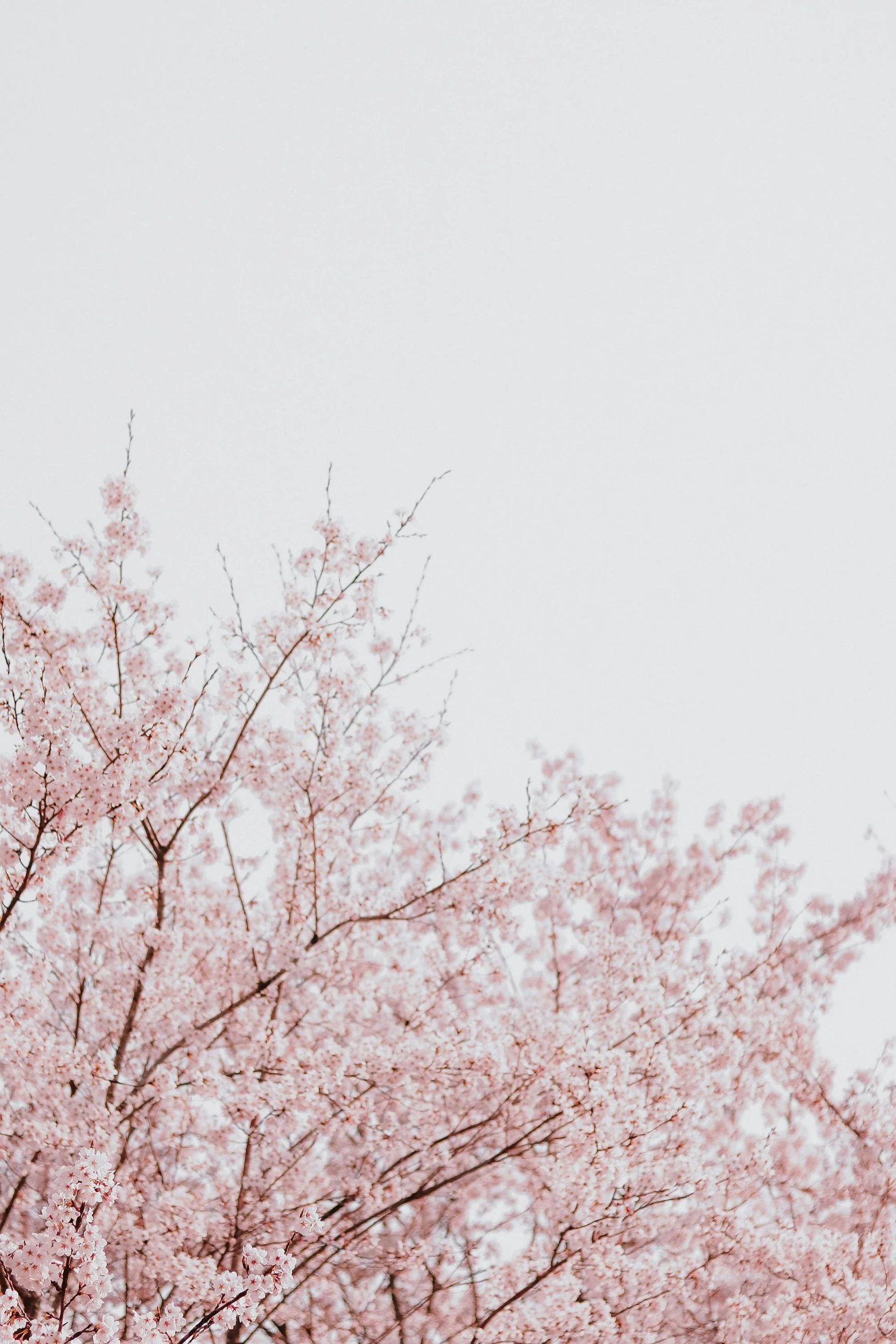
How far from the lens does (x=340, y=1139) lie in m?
5.55

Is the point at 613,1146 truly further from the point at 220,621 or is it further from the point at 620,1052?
the point at 220,621

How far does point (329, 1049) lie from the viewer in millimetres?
4426

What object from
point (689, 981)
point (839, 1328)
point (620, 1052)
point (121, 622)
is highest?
point (121, 622)

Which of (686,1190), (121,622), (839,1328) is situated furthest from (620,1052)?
(121,622)

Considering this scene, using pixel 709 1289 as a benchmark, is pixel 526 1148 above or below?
above

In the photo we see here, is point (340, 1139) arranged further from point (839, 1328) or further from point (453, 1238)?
point (839, 1328)

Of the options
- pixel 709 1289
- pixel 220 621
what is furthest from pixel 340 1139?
pixel 220 621

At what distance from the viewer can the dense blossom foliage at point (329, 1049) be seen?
4.14m

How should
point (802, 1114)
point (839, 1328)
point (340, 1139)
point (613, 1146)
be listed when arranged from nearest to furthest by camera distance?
point (613, 1146) → point (839, 1328) → point (340, 1139) → point (802, 1114)

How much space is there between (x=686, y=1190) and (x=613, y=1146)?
923 millimetres

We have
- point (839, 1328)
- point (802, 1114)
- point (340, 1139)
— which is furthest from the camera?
point (802, 1114)

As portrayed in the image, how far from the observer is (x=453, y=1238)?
19.7 feet

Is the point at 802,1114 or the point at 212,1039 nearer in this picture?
the point at 212,1039

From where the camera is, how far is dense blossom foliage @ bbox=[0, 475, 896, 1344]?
13.6 feet
